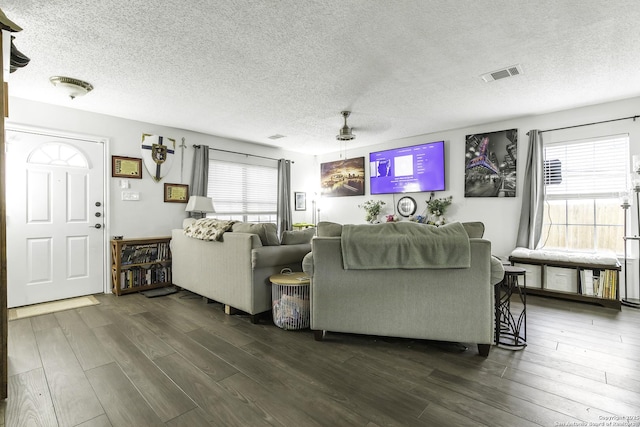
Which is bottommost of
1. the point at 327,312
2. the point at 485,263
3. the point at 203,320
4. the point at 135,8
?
the point at 203,320

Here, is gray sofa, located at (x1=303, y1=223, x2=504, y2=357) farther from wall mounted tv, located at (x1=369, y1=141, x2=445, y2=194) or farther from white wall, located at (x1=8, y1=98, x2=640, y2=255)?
wall mounted tv, located at (x1=369, y1=141, x2=445, y2=194)

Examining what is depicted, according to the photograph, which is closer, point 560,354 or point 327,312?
point 560,354

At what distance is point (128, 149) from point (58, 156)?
816mm

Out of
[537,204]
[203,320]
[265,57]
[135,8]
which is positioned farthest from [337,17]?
[537,204]

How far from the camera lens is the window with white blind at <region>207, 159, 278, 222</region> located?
559 centimetres

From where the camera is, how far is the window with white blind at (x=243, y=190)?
5586 mm

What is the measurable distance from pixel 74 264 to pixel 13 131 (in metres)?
1.74

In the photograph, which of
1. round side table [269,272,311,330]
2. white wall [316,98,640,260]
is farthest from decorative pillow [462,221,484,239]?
white wall [316,98,640,260]

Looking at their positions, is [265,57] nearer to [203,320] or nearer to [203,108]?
[203,108]

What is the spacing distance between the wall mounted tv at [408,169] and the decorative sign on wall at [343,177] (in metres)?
0.31

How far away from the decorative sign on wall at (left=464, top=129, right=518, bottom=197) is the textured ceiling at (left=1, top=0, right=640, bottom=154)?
0.44 metres

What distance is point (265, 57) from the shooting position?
2721mm

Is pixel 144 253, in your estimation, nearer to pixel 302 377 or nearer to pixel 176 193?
pixel 176 193

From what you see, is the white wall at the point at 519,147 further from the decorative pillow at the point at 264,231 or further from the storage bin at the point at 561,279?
the decorative pillow at the point at 264,231
